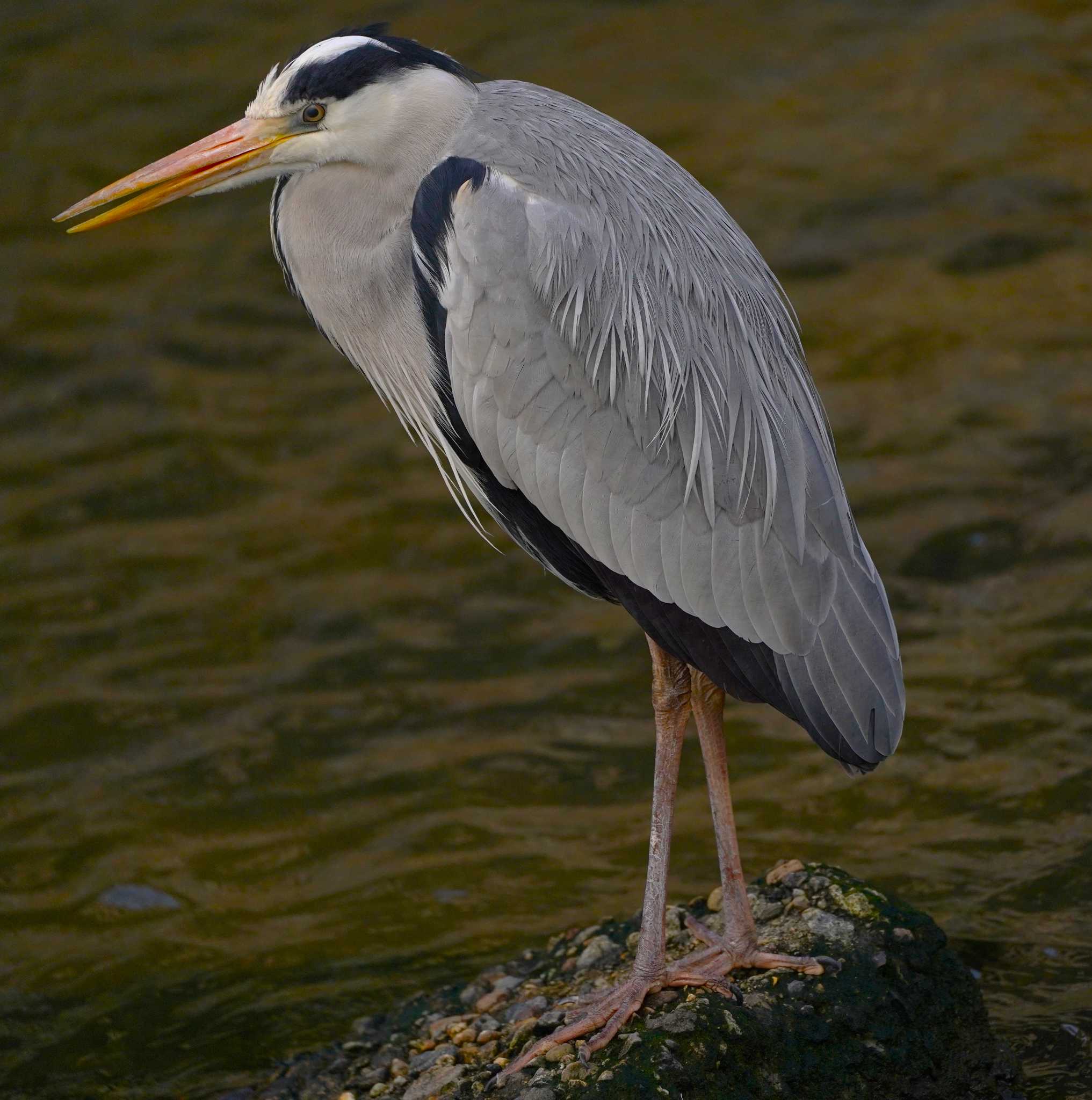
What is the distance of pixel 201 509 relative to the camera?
9.09m

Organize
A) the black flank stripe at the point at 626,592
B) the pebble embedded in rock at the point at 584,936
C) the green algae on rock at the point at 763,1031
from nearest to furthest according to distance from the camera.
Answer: the green algae on rock at the point at 763,1031 < the black flank stripe at the point at 626,592 < the pebble embedded in rock at the point at 584,936

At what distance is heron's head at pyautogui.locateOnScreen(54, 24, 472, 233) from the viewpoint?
4148 millimetres

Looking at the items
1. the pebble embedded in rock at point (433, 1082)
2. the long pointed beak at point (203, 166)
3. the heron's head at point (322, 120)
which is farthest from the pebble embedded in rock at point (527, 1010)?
the long pointed beak at point (203, 166)

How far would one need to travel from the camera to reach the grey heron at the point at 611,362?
3.99 m

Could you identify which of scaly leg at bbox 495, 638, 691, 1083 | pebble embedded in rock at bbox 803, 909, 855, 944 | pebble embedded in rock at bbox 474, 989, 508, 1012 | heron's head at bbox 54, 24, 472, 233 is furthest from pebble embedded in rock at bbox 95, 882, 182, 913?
heron's head at bbox 54, 24, 472, 233

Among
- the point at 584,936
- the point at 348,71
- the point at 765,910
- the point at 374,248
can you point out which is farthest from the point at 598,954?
the point at 348,71

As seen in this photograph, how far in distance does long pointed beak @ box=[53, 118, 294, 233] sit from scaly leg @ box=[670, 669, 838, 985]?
73.8 inches

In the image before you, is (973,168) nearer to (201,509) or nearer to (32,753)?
(201,509)

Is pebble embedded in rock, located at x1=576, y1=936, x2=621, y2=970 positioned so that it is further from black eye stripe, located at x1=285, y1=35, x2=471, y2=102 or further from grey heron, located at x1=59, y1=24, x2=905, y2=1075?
black eye stripe, located at x1=285, y1=35, x2=471, y2=102

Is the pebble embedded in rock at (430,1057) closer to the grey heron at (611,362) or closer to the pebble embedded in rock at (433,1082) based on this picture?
the pebble embedded in rock at (433,1082)

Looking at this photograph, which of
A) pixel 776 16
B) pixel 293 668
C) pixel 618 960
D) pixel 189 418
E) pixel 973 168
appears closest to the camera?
pixel 618 960

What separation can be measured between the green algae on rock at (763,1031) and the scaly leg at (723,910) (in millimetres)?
45

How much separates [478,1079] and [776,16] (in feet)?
33.3

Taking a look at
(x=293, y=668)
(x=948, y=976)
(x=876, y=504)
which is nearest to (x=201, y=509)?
(x=293, y=668)
